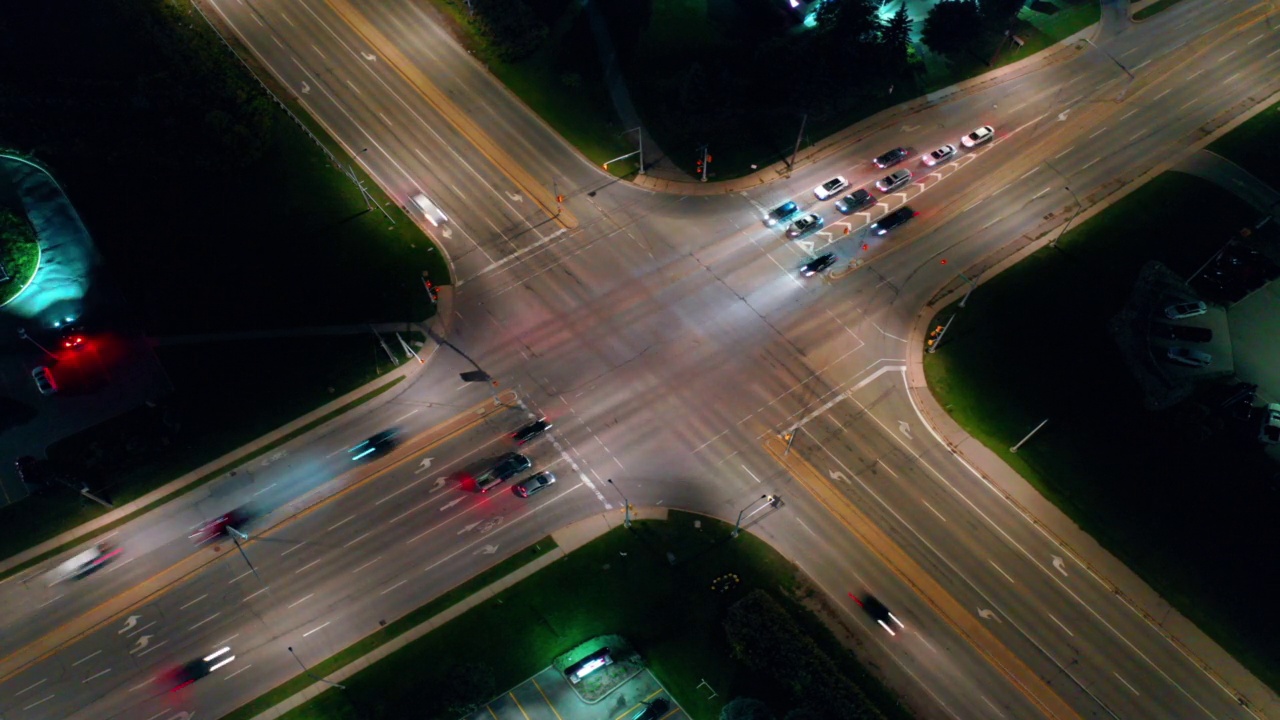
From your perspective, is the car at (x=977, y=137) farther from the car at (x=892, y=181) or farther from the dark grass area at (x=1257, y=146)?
the dark grass area at (x=1257, y=146)

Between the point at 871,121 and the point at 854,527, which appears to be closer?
the point at 854,527

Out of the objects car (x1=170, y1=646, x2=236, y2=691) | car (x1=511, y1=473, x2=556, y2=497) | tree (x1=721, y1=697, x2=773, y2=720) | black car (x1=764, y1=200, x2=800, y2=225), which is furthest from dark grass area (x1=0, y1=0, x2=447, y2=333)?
tree (x1=721, y1=697, x2=773, y2=720)

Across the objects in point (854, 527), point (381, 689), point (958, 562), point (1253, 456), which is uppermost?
point (381, 689)

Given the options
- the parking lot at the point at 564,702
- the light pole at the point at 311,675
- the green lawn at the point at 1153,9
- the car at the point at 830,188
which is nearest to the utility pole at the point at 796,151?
the car at the point at 830,188

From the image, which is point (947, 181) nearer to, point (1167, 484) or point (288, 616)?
point (1167, 484)

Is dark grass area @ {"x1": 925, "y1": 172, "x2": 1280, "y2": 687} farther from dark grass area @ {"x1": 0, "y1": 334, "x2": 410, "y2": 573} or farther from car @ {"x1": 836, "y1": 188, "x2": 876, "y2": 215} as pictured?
dark grass area @ {"x1": 0, "y1": 334, "x2": 410, "y2": 573}

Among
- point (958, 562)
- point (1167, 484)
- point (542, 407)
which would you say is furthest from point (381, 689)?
Result: point (1167, 484)

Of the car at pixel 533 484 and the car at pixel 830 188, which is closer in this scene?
the car at pixel 533 484
